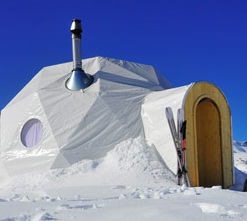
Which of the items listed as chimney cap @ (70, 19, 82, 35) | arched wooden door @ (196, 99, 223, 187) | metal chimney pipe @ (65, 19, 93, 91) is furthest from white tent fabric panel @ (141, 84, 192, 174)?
chimney cap @ (70, 19, 82, 35)

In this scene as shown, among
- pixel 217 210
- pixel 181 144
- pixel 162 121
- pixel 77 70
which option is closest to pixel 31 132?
pixel 77 70

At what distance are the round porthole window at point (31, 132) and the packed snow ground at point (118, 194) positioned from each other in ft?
4.02

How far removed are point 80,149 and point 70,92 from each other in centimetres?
206

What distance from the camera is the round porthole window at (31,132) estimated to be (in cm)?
1246

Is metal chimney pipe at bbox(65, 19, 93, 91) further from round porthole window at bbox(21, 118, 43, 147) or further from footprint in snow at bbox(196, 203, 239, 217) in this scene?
footprint in snow at bbox(196, 203, 239, 217)

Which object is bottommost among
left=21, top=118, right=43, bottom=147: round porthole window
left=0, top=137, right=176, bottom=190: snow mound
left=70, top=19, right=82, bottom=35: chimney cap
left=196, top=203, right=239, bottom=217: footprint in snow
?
left=196, top=203, right=239, bottom=217: footprint in snow

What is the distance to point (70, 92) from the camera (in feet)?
42.8

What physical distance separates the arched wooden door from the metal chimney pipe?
3718mm

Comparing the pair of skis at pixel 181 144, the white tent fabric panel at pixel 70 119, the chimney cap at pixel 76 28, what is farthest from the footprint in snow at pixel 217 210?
the chimney cap at pixel 76 28

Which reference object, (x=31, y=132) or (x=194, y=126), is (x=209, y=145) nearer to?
(x=194, y=126)

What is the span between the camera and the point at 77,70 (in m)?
13.4

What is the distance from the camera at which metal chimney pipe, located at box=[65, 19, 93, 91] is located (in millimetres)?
13164

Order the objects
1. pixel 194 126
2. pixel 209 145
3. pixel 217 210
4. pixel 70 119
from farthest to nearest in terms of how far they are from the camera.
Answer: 1. pixel 209 145
2. pixel 70 119
3. pixel 194 126
4. pixel 217 210

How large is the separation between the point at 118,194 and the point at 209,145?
6.54m
